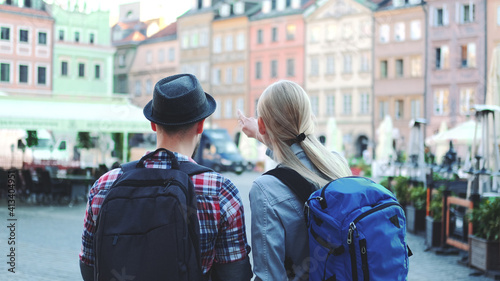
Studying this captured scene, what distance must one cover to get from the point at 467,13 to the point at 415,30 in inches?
141

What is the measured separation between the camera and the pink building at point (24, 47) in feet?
55.4

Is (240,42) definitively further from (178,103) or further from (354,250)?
(354,250)

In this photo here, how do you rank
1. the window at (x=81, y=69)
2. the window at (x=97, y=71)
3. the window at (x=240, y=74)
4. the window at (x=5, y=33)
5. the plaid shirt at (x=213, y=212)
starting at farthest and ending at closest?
the window at (x=240, y=74), the window at (x=97, y=71), the window at (x=81, y=69), the window at (x=5, y=33), the plaid shirt at (x=213, y=212)

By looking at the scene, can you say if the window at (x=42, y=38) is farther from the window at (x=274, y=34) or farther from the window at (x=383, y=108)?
the window at (x=274, y=34)

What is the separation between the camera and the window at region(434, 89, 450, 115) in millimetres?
42062

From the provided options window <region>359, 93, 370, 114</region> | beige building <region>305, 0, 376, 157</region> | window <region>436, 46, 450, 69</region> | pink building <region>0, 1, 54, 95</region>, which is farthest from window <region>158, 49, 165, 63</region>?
pink building <region>0, 1, 54, 95</region>

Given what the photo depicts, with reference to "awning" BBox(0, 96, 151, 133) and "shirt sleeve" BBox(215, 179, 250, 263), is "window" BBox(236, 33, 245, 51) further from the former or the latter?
"shirt sleeve" BBox(215, 179, 250, 263)

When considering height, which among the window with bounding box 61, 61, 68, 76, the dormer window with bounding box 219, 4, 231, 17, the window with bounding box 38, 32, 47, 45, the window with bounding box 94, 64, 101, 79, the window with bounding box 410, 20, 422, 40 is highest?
the dormer window with bounding box 219, 4, 231, 17

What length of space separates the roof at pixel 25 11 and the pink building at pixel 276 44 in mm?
28543

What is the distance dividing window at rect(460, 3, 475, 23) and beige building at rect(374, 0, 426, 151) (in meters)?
2.61

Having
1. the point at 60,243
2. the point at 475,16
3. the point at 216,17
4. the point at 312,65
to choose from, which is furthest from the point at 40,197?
the point at 216,17

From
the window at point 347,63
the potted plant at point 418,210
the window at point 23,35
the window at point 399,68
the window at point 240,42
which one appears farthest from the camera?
the window at point 240,42

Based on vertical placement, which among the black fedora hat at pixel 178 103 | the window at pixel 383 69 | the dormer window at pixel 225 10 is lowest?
the black fedora hat at pixel 178 103

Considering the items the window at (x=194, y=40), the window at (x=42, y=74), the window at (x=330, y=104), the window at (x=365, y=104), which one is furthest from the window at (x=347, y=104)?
the window at (x=42, y=74)
